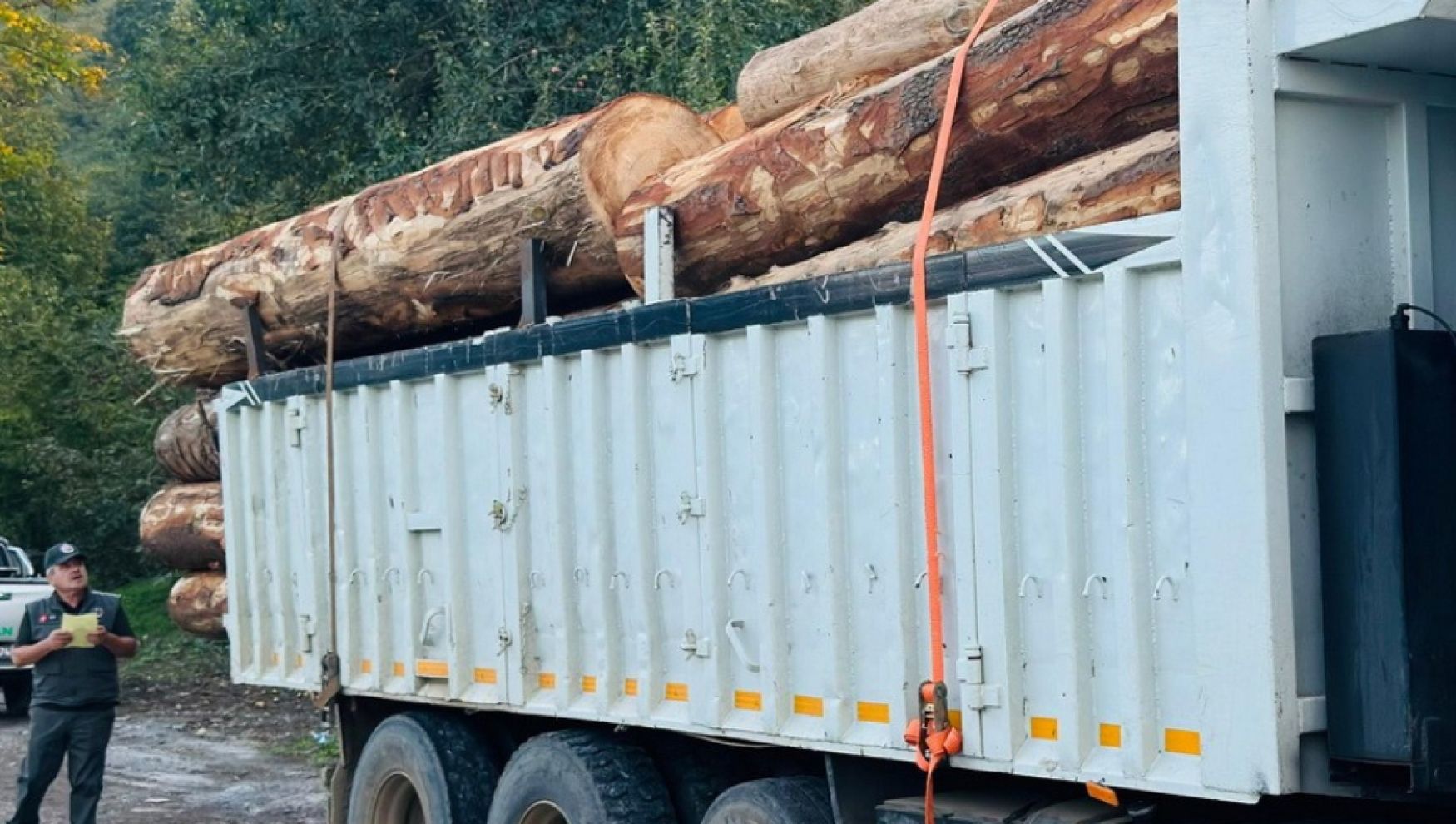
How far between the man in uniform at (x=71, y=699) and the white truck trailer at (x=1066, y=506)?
325cm

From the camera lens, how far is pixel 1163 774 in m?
4.65

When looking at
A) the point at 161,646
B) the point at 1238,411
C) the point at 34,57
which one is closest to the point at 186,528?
the point at 1238,411

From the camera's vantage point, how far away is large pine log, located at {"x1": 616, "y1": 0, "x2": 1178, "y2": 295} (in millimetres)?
5812

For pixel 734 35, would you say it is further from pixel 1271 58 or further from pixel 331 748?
pixel 1271 58

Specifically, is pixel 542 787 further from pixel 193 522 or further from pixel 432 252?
pixel 193 522

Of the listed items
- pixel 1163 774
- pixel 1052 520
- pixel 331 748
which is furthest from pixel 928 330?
pixel 331 748

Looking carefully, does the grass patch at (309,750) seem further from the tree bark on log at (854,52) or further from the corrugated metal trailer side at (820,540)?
the tree bark on log at (854,52)

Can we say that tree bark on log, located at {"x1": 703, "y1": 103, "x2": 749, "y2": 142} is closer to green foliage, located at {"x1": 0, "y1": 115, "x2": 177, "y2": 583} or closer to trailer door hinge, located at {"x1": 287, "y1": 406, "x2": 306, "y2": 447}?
trailer door hinge, located at {"x1": 287, "y1": 406, "x2": 306, "y2": 447}

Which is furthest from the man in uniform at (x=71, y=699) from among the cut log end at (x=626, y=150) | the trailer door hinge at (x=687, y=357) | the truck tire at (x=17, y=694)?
the truck tire at (x=17, y=694)

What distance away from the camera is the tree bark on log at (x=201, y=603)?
13195mm

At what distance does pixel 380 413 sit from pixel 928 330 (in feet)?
12.2

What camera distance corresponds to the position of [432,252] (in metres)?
9.02

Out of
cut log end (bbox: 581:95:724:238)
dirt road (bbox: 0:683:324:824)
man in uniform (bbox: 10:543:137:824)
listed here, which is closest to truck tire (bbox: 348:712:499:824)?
man in uniform (bbox: 10:543:137:824)

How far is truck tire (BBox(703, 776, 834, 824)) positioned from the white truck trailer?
0.06 ft
